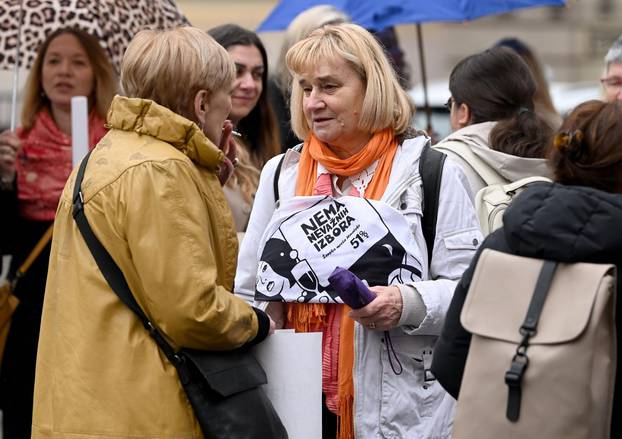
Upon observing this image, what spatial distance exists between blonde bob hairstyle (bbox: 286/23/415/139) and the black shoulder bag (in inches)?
37.3

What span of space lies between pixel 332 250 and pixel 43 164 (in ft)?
8.37

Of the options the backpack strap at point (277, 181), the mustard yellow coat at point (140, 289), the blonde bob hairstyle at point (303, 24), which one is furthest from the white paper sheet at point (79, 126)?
the mustard yellow coat at point (140, 289)

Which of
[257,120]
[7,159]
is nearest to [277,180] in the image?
[257,120]

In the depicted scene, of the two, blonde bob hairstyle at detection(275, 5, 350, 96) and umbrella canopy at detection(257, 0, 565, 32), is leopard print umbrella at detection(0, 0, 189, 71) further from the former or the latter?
umbrella canopy at detection(257, 0, 565, 32)

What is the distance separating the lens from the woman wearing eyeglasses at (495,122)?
4.94 m

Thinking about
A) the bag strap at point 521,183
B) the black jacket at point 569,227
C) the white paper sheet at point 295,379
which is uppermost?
the black jacket at point 569,227

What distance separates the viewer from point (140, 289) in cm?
367

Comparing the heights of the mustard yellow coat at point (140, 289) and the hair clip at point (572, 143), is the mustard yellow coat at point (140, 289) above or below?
below

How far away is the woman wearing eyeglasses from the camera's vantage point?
4938mm

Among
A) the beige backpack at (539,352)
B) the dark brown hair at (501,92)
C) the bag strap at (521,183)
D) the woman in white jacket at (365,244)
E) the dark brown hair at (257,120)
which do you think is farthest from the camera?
the dark brown hair at (257,120)

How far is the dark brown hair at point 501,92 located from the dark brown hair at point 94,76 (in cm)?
198

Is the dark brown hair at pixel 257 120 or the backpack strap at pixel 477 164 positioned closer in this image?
the backpack strap at pixel 477 164

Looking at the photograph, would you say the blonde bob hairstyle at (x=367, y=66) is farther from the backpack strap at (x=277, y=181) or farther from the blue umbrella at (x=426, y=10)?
the blue umbrella at (x=426, y=10)

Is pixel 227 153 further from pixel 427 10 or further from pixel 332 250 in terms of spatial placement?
pixel 427 10
